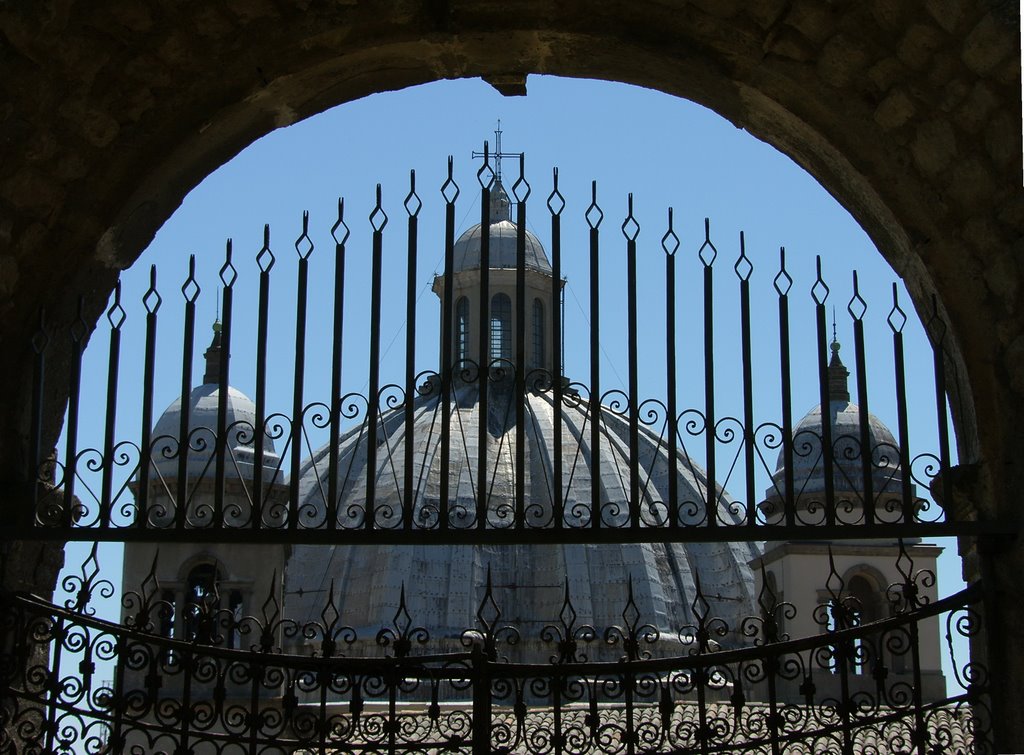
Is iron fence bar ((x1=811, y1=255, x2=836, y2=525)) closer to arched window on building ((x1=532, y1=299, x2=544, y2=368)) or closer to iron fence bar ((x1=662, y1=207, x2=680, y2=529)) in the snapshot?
iron fence bar ((x1=662, y1=207, x2=680, y2=529))

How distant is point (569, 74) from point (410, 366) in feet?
5.27

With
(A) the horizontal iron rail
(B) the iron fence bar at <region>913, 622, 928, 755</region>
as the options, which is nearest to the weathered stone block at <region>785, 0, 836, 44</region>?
(A) the horizontal iron rail

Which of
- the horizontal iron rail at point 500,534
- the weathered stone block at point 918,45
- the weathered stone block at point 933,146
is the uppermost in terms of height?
the weathered stone block at point 918,45

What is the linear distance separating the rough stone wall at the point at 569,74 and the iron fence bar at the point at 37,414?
96 millimetres

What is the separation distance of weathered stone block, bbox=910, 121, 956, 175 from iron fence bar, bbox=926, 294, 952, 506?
0.53m

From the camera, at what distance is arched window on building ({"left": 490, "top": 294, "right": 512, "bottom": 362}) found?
1220 inches

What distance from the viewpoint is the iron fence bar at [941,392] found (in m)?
5.93

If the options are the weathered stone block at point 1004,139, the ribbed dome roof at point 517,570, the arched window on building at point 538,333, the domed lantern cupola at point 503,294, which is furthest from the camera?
the arched window on building at point 538,333

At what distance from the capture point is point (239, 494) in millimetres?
20078

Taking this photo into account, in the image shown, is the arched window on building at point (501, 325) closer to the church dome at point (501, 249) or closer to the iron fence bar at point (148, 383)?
the church dome at point (501, 249)

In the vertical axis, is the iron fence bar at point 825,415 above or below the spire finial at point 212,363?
below

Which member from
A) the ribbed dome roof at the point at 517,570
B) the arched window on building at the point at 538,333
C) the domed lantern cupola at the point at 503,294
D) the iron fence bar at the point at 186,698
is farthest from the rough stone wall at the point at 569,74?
the arched window on building at the point at 538,333

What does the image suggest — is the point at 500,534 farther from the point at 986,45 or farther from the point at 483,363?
the point at 986,45

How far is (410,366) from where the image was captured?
6043mm
